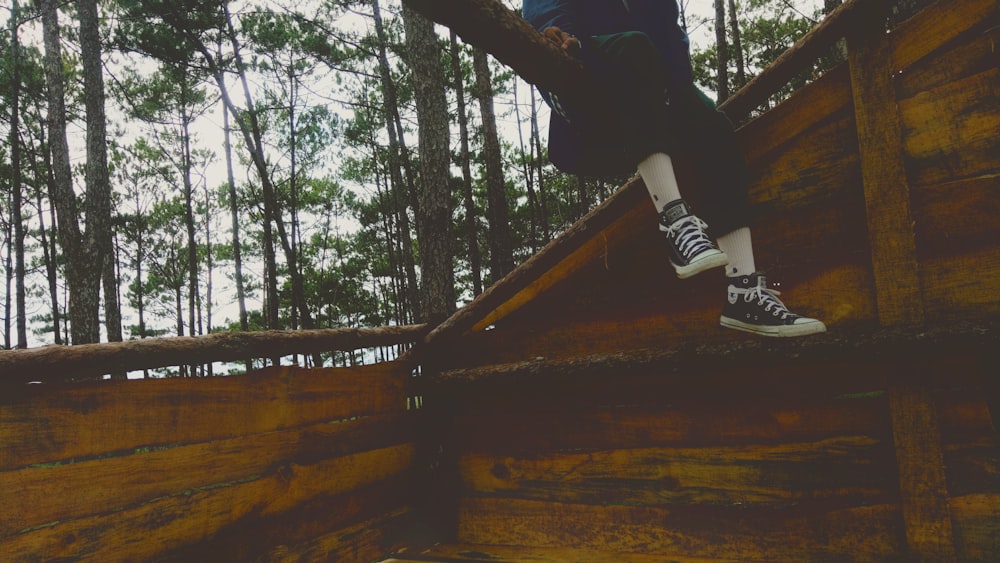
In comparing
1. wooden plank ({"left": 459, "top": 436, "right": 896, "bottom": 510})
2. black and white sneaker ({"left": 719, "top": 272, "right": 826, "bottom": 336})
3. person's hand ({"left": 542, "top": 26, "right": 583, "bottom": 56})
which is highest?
person's hand ({"left": 542, "top": 26, "right": 583, "bottom": 56})

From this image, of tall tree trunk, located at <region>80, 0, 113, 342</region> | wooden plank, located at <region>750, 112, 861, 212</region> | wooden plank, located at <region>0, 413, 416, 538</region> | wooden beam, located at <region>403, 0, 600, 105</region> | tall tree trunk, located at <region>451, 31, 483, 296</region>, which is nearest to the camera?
wooden beam, located at <region>403, 0, 600, 105</region>

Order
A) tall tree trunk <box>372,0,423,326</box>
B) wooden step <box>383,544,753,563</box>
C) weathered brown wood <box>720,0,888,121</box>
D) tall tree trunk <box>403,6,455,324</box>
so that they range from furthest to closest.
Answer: tall tree trunk <box>372,0,423,326</box> → tall tree trunk <box>403,6,455,324</box> → wooden step <box>383,544,753,563</box> → weathered brown wood <box>720,0,888,121</box>

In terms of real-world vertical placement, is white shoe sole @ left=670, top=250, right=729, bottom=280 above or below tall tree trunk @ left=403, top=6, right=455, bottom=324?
below

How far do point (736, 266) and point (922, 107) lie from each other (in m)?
0.91

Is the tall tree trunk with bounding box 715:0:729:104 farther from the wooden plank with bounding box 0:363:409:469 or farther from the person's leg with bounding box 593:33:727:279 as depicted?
the wooden plank with bounding box 0:363:409:469

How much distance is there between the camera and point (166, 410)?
1.92 meters

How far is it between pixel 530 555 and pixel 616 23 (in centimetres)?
221

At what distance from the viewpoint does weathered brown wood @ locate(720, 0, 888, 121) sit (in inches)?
79.3

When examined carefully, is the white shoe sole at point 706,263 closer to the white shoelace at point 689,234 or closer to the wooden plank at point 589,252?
the white shoelace at point 689,234

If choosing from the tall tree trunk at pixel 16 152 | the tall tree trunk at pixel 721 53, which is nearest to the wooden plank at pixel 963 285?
the tall tree trunk at pixel 721 53

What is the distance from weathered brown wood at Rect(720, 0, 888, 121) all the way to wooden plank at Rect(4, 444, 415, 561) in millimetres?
2250

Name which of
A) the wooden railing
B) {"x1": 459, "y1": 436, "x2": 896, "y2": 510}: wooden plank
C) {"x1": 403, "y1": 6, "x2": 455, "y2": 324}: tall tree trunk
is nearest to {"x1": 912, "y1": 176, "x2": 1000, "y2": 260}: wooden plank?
{"x1": 459, "y1": 436, "x2": 896, "y2": 510}: wooden plank

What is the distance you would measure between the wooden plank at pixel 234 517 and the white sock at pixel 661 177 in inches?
70.2

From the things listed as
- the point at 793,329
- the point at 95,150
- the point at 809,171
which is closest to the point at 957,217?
the point at 809,171
